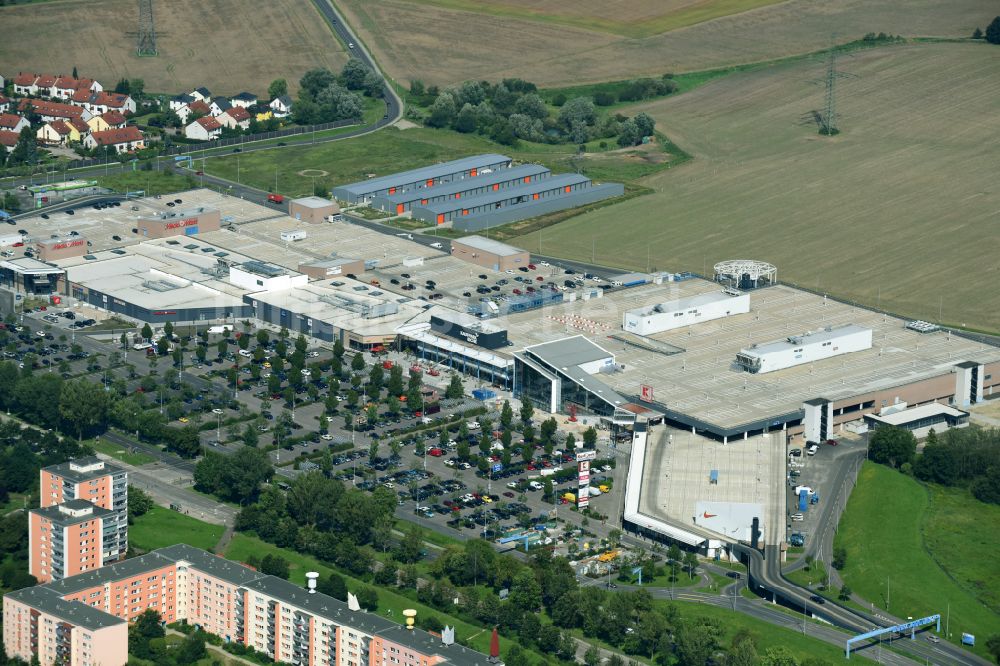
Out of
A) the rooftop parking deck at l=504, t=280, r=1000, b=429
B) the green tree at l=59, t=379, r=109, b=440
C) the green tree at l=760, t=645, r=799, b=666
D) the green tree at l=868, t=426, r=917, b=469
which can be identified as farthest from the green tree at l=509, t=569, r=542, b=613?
the green tree at l=59, t=379, r=109, b=440

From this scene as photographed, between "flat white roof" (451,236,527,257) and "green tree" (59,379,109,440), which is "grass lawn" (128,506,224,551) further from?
"flat white roof" (451,236,527,257)

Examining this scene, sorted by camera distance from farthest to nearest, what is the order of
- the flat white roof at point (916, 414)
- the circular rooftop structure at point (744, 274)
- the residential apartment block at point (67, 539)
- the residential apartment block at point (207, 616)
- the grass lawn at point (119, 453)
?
the circular rooftop structure at point (744, 274) → the flat white roof at point (916, 414) → the grass lawn at point (119, 453) → the residential apartment block at point (67, 539) → the residential apartment block at point (207, 616)

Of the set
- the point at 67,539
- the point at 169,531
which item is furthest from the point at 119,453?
the point at 67,539

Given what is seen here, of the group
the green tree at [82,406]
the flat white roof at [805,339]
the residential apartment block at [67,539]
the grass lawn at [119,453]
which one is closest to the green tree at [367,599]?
the residential apartment block at [67,539]

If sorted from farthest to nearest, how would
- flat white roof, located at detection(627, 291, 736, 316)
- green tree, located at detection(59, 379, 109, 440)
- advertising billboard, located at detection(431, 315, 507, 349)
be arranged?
flat white roof, located at detection(627, 291, 736, 316)
advertising billboard, located at detection(431, 315, 507, 349)
green tree, located at detection(59, 379, 109, 440)

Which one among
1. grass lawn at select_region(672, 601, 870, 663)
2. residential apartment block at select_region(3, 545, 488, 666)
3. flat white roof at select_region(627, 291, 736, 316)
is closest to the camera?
residential apartment block at select_region(3, 545, 488, 666)

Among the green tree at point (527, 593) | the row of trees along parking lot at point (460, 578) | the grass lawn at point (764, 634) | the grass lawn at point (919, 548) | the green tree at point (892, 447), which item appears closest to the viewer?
the row of trees along parking lot at point (460, 578)

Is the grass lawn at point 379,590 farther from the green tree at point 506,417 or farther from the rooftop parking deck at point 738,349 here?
the rooftop parking deck at point 738,349
